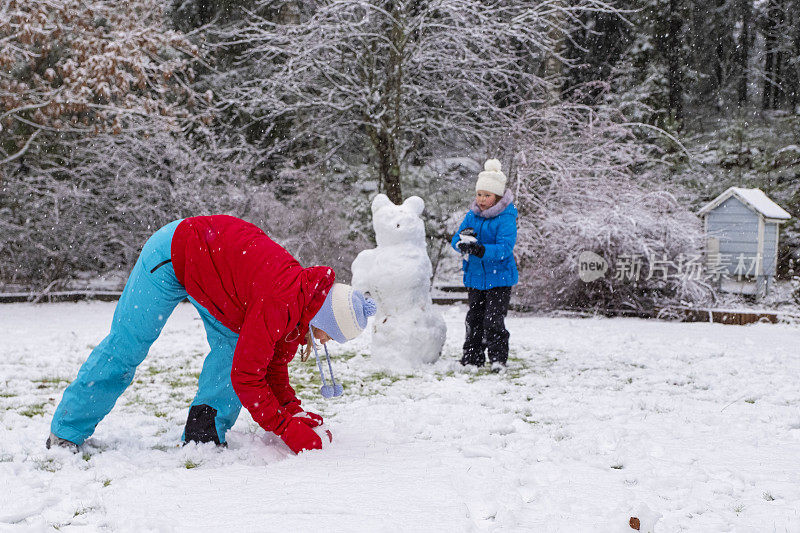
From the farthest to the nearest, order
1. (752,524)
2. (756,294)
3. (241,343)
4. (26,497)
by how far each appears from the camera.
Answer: (756,294)
(241,343)
(26,497)
(752,524)

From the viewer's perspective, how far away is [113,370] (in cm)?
310

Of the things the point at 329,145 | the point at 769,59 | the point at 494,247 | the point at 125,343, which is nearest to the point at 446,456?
the point at 125,343

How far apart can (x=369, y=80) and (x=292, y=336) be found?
835 centimetres

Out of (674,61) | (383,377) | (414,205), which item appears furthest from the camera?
(674,61)

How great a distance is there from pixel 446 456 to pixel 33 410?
276 cm

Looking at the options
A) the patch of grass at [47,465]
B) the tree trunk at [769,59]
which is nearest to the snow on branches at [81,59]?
the patch of grass at [47,465]

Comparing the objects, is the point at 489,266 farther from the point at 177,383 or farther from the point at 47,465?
the point at 47,465

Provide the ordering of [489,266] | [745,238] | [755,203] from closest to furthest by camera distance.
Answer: [489,266] → [755,203] → [745,238]

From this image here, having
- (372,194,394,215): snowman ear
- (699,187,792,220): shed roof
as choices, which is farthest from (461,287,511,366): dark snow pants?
(699,187,792,220): shed roof

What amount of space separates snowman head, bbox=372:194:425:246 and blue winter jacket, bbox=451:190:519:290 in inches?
15.3

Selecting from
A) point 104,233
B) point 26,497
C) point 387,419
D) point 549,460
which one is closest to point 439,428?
point 387,419

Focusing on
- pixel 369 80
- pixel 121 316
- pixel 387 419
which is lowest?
pixel 387 419

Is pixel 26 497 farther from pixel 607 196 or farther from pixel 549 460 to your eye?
pixel 607 196

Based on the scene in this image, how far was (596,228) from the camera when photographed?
960 cm
